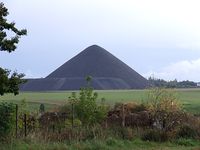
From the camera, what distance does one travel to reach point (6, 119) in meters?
20.8

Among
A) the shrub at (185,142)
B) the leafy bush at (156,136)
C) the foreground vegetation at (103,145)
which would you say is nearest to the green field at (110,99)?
the leafy bush at (156,136)

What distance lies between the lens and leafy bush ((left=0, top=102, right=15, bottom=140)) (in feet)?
67.4

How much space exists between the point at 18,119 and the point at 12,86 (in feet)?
10.8

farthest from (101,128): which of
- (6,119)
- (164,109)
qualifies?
(6,119)

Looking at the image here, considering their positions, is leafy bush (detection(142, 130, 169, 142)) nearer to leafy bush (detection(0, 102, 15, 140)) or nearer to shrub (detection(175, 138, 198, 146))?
shrub (detection(175, 138, 198, 146))

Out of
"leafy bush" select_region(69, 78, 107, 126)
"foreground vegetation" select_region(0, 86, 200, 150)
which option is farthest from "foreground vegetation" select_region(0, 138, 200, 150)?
"leafy bush" select_region(69, 78, 107, 126)

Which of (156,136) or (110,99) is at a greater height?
(110,99)

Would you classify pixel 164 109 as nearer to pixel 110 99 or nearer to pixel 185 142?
pixel 185 142

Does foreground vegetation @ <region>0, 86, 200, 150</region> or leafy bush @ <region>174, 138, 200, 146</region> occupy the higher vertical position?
foreground vegetation @ <region>0, 86, 200, 150</region>

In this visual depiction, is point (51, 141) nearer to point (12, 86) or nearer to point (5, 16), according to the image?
point (12, 86)

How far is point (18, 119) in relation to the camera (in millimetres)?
23109

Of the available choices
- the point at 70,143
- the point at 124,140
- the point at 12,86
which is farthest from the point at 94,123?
the point at 12,86

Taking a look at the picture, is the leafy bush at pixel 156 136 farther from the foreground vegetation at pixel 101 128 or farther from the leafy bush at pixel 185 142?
the leafy bush at pixel 185 142

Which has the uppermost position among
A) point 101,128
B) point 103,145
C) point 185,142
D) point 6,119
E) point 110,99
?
point 110,99
